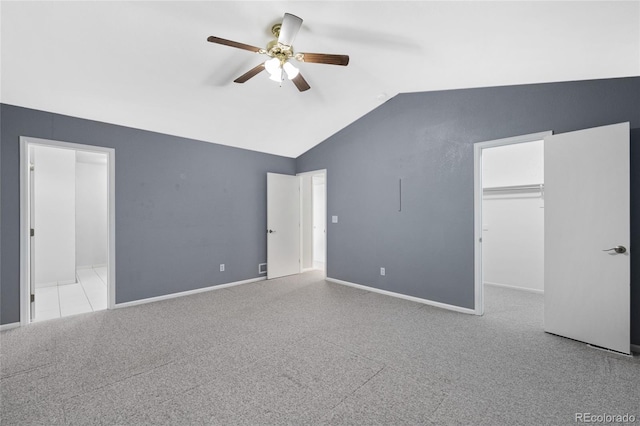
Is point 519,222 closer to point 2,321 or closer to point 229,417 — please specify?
point 229,417

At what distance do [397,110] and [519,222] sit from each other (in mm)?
2842

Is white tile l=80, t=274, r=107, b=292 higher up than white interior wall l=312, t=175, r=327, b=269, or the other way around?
white interior wall l=312, t=175, r=327, b=269

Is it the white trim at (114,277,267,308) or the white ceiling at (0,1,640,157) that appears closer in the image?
the white ceiling at (0,1,640,157)

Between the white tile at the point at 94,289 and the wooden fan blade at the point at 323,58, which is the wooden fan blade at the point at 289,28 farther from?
the white tile at the point at 94,289

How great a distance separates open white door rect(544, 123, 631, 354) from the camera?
A: 2.52 meters

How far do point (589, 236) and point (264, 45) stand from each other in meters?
3.71

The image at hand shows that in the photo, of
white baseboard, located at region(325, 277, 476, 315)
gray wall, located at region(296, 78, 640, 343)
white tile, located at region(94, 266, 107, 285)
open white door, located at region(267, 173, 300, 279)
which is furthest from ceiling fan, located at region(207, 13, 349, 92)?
white tile, located at region(94, 266, 107, 285)

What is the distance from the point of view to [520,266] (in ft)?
15.3

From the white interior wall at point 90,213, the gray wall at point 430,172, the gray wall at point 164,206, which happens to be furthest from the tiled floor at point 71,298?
the gray wall at point 430,172

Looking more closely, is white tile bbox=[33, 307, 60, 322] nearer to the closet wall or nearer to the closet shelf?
the closet wall

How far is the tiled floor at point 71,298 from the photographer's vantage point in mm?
3662

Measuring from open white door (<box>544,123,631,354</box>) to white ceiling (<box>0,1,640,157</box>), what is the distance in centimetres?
73

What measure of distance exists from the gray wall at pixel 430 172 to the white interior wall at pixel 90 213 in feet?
19.1

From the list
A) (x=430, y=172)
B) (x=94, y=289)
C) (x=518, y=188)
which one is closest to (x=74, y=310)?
(x=94, y=289)
